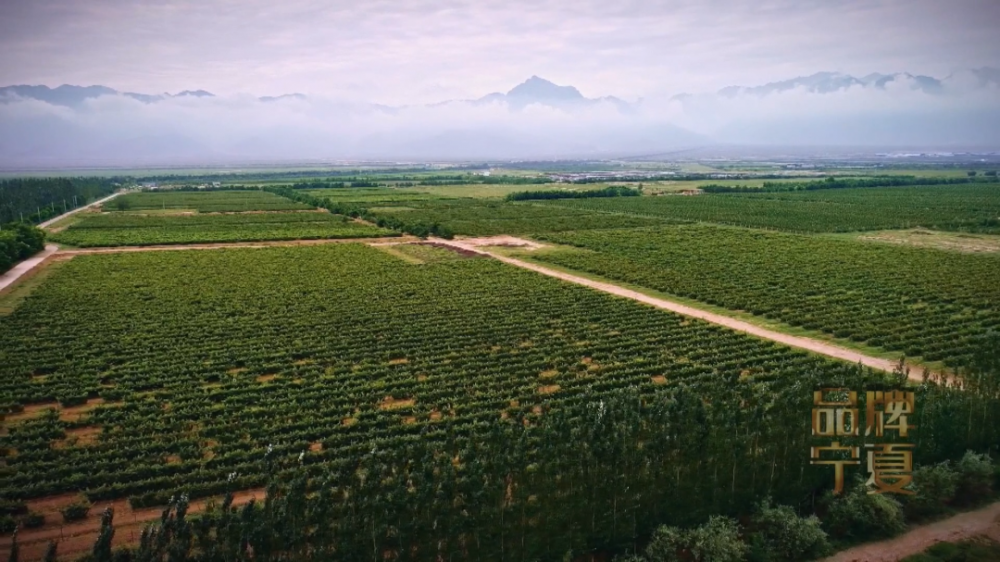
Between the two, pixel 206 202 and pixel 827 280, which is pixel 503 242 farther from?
pixel 206 202

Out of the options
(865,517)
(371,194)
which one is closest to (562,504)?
(865,517)

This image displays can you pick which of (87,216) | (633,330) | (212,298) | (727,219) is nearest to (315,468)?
(633,330)

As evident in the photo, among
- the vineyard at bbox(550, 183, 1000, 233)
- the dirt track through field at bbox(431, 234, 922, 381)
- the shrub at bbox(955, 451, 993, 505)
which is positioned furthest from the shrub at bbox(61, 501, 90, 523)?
the vineyard at bbox(550, 183, 1000, 233)

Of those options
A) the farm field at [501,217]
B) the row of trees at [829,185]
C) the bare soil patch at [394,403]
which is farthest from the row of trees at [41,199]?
the row of trees at [829,185]

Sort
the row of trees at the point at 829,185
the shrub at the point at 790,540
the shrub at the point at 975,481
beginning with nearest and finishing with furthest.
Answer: the shrub at the point at 790,540 < the shrub at the point at 975,481 < the row of trees at the point at 829,185

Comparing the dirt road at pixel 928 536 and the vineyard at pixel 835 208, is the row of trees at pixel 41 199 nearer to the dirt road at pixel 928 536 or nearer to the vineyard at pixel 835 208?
the vineyard at pixel 835 208

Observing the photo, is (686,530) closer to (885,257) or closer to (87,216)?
(885,257)
